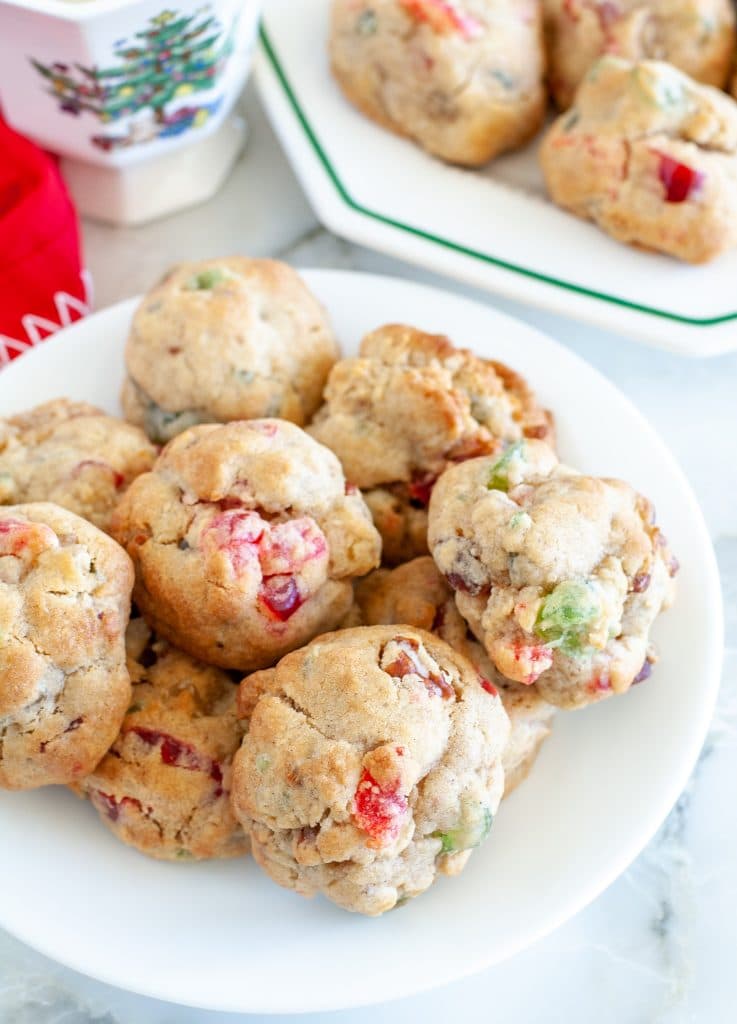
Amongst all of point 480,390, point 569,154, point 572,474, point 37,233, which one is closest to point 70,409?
point 37,233

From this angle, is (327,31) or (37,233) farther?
(327,31)

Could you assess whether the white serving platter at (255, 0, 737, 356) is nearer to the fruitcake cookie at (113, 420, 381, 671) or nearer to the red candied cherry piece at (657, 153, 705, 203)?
the red candied cherry piece at (657, 153, 705, 203)

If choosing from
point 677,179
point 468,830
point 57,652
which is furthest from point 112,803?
point 677,179

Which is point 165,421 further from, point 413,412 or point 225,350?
point 413,412

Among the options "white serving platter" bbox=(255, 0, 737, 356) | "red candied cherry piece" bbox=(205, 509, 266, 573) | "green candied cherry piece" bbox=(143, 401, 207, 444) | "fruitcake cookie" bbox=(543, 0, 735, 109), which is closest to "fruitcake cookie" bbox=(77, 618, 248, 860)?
"red candied cherry piece" bbox=(205, 509, 266, 573)

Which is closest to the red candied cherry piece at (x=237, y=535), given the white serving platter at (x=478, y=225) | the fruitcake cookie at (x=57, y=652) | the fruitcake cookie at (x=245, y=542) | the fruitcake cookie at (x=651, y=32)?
the fruitcake cookie at (x=245, y=542)

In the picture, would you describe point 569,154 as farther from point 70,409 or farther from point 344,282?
point 70,409
